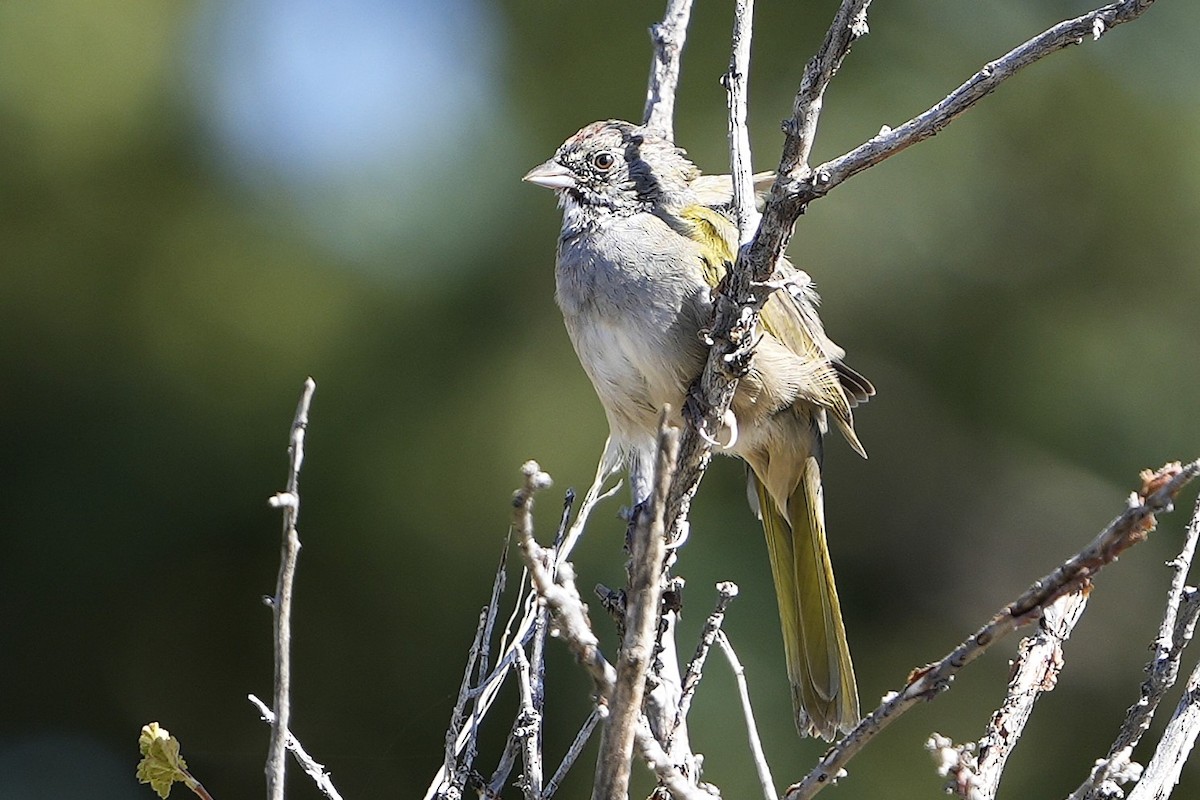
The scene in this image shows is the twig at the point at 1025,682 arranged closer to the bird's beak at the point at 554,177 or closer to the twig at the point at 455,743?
the twig at the point at 455,743

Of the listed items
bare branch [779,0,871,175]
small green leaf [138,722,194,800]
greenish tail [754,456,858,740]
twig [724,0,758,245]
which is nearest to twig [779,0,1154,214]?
bare branch [779,0,871,175]

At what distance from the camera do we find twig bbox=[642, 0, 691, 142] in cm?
391

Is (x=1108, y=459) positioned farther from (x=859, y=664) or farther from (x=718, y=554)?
(x=718, y=554)

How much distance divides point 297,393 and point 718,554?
1.58m

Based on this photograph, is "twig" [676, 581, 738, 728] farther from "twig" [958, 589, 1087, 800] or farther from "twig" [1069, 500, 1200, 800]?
"twig" [1069, 500, 1200, 800]

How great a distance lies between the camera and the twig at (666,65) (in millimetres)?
3914

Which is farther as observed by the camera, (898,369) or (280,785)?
(898,369)

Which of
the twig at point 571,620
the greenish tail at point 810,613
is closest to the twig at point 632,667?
the twig at point 571,620

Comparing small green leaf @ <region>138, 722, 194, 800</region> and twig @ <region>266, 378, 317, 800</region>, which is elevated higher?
twig @ <region>266, 378, 317, 800</region>

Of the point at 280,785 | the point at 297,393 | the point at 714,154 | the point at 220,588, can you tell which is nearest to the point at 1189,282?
the point at 714,154

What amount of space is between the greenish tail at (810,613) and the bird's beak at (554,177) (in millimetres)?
963

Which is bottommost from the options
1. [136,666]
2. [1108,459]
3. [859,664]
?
[136,666]

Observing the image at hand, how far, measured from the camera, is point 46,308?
5.33m

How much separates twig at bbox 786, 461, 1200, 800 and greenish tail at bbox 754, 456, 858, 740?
1650mm
